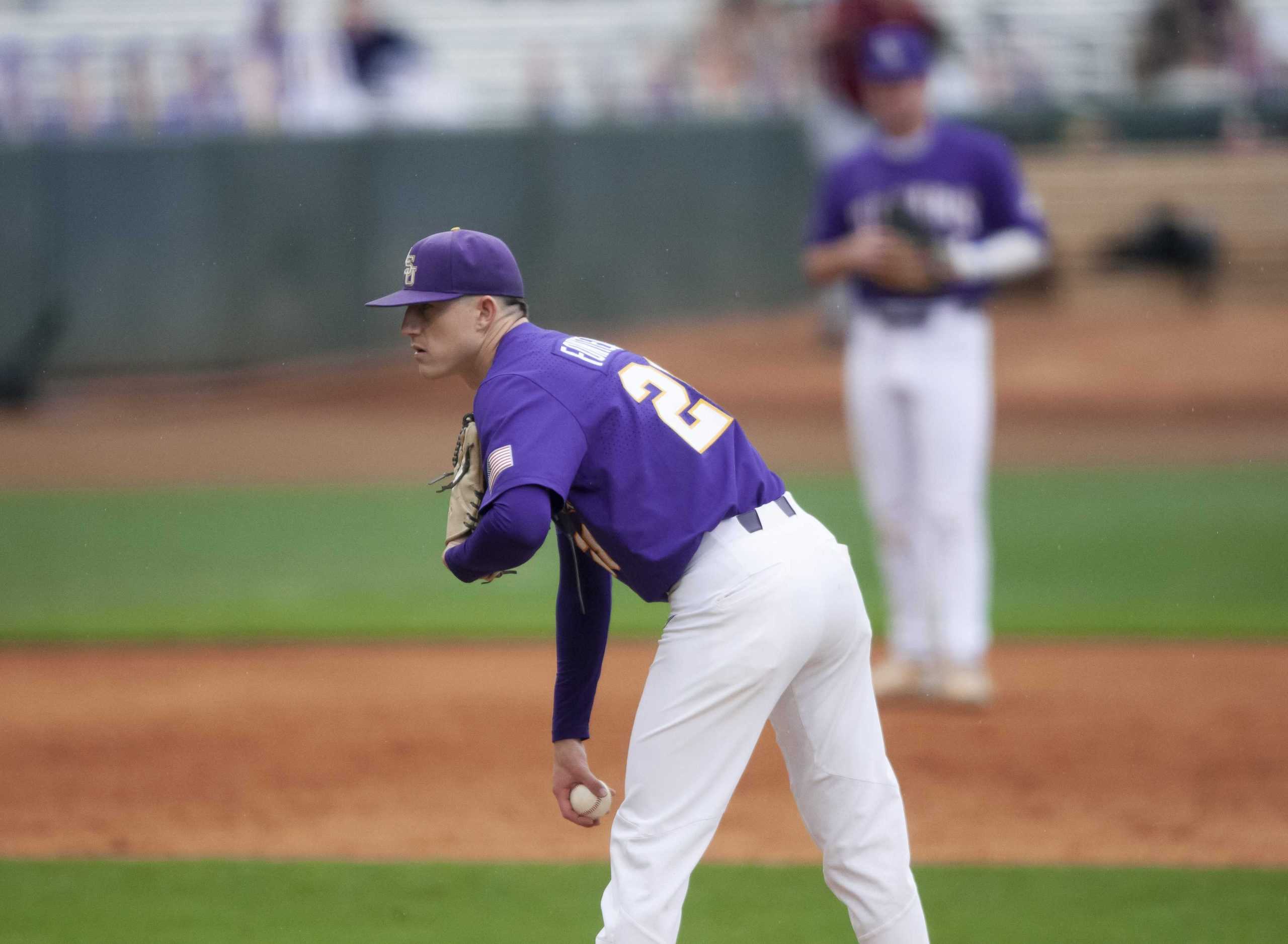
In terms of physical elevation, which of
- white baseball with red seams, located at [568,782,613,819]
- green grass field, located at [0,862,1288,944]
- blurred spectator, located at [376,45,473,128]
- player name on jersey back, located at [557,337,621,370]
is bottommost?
green grass field, located at [0,862,1288,944]

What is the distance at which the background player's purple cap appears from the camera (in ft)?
20.2

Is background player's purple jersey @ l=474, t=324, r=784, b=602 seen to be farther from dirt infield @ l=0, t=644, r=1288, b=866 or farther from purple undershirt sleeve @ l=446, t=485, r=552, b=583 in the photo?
dirt infield @ l=0, t=644, r=1288, b=866

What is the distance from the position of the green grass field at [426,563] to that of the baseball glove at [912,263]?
2646 millimetres

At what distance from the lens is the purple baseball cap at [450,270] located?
121 inches

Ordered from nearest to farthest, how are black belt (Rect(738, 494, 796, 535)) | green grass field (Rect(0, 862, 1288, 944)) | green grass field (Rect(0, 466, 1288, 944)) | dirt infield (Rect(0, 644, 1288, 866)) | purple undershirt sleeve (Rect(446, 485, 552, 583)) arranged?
purple undershirt sleeve (Rect(446, 485, 552, 583))
black belt (Rect(738, 494, 796, 535))
green grass field (Rect(0, 862, 1288, 944))
green grass field (Rect(0, 466, 1288, 944))
dirt infield (Rect(0, 644, 1288, 866))

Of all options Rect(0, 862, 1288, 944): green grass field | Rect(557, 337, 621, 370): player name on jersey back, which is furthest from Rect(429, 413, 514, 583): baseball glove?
Rect(0, 862, 1288, 944): green grass field

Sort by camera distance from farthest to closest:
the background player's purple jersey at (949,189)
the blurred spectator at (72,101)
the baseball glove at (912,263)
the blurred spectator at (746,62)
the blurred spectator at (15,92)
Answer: the blurred spectator at (746,62)
the blurred spectator at (15,92)
the blurred spectator at (72,101)
the background player's purple jersey at (949,189)
the baseball glove at (912,263)

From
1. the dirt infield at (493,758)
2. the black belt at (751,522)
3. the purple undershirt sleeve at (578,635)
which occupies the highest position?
the black belt at (751,522)

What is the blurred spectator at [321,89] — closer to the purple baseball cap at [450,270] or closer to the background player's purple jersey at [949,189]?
the background player's purple jersey at [949,189]

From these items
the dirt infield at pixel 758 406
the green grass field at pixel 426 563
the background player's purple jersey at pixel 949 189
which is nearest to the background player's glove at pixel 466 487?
the background player's purple jersey at pixel 949 189

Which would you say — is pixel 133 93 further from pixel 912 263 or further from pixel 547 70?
pixel 912 263

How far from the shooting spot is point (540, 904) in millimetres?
4320

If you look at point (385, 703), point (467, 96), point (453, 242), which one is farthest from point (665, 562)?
point (467, 96)

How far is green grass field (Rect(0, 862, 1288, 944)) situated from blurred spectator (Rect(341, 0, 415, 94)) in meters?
14.8
